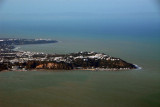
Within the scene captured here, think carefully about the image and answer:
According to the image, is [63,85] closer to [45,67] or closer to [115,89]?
[115,89]

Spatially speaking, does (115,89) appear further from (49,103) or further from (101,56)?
(101,56)

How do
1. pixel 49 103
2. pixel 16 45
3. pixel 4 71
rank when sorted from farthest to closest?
pixel 16 45
pixel 4 71
pixel 49 103

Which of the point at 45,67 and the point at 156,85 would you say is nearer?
the point at 156,85

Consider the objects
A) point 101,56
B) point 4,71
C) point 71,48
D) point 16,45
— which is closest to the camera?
point 4,71

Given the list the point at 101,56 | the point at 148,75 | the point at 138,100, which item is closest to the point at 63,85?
the point at 138,100

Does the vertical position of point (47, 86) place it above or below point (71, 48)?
below

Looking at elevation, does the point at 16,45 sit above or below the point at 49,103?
above

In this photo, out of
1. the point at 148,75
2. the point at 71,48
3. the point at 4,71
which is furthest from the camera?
the point at 71,48

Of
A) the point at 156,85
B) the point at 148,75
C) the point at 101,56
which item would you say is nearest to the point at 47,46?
the point at 101,56

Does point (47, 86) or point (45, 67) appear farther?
point (45, 67)
